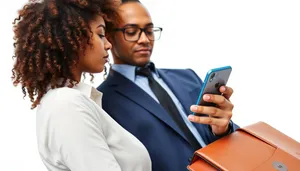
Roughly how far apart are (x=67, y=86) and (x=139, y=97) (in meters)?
0.38

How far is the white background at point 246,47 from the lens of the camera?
180 centimetres

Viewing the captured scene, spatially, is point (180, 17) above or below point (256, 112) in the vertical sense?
above

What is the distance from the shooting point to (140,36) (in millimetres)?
1254

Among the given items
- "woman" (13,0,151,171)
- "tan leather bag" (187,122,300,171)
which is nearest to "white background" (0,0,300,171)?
"tan leather bag" (187,122,300,171)

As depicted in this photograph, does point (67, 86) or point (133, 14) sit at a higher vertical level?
point (133, 14)

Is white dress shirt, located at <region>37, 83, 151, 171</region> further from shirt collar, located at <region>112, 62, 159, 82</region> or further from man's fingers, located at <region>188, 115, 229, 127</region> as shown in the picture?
shirt collar, located at <region>112, 62, 159, 82</region>

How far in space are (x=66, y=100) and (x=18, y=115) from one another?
94 cm

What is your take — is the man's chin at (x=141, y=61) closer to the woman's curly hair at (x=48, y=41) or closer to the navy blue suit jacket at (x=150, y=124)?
the navy blue suit jacket at (x=150, y=124)

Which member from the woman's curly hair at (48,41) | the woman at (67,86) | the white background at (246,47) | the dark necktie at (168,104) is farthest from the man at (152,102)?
the white background at (246,47)

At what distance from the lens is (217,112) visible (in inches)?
42.9

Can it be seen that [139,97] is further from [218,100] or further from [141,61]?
[218,100]

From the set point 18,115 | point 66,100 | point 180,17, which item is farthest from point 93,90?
point 180,17

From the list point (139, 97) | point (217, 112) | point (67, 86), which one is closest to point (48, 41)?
point (67, 86)

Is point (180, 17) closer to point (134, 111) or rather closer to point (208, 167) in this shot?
point (134, 111)
